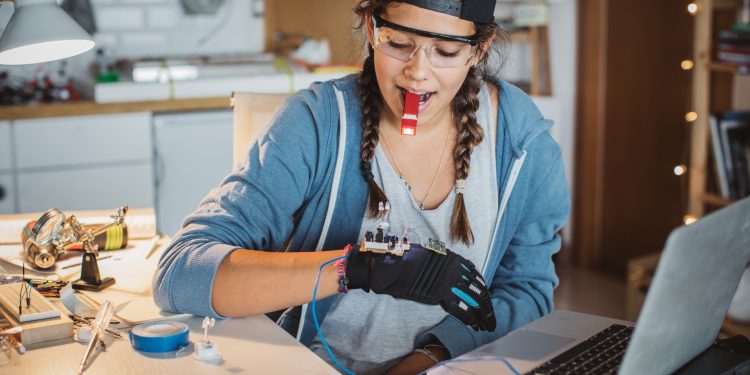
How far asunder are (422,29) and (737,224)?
651mm

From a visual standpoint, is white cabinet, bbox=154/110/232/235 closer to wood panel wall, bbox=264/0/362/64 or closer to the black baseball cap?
wood panel wall, bbox=264/0/362/64

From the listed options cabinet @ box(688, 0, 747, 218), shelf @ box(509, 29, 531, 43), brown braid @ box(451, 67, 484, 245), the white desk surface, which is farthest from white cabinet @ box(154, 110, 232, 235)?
the white desk surface

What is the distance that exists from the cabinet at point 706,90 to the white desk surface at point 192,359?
215 cm

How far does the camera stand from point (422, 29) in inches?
57.5

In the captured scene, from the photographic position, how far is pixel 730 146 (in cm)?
293

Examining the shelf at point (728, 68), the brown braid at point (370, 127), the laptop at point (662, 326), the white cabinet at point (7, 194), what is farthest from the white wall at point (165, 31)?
the laptop at point (662, 326)

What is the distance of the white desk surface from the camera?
115 centimetres

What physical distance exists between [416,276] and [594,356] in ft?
0.94

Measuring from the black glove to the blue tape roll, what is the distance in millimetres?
269

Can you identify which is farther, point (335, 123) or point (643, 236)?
point (643, 236)

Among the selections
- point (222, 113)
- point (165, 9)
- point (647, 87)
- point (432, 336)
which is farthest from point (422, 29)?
point (165, 9)

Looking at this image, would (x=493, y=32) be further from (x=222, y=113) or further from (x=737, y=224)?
(x=222, y=113)

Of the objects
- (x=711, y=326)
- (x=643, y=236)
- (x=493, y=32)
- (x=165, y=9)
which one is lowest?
(x=643, y=236)

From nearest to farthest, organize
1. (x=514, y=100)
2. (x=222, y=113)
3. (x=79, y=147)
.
Answer: (x=514, y=100) → (x=79, y=147) → (x=222, y=113)
